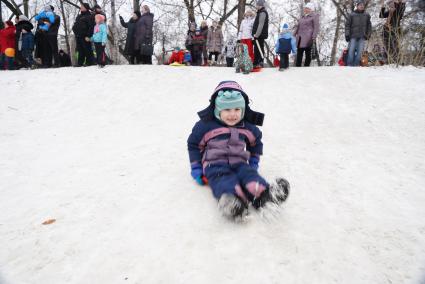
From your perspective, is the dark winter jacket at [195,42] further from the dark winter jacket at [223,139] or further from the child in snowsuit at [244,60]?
the dark winter jacket at [223,139]

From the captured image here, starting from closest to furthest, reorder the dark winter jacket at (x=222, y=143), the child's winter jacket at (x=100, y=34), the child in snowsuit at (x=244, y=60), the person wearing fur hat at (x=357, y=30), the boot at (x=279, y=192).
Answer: the boot at (x=279, y=192)
the dark winter jacket at (x=222, y=143)
the person wearing fur hat at (x=357, y=30)
the child in snowsuit at (x=244, y=60)
the child's winter jacket at (x=100, y=34)

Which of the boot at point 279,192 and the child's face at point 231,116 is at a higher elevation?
the child's face at point 231,116

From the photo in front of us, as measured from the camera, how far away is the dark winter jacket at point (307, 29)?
7387 mm

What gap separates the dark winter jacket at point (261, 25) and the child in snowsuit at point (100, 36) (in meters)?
4.09

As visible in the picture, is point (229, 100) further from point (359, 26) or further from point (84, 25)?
point (84, 25)

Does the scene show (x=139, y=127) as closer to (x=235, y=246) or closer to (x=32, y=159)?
(x=32, y=159)

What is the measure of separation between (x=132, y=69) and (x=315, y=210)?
266 inches

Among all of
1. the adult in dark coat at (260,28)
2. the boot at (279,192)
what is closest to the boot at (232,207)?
the boot at (279,192)

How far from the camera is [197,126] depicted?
8.64ft

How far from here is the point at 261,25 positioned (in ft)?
24.5

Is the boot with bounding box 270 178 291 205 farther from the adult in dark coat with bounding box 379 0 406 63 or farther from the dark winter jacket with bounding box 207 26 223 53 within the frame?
the dark winter jacket with bounding box 207 26 223 53

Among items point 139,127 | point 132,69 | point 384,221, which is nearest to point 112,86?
point 132,69

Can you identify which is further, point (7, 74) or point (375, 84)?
point (7, 74)

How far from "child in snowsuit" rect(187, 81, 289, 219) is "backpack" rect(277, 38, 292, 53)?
5232 mm
